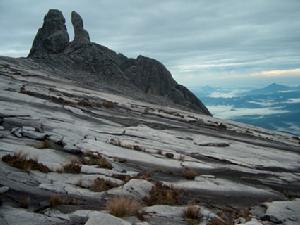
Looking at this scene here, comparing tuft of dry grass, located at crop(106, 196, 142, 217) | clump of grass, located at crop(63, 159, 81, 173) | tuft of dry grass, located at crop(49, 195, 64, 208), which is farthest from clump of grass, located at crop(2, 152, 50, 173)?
tuft of dry grass, located at crop(106, 196, 142, 217)

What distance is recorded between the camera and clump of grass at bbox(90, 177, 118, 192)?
18.8m

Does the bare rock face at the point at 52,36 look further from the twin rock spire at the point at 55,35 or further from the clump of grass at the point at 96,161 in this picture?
the clump of grass at the point at 96,161

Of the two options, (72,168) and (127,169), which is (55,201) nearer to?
(72,168)

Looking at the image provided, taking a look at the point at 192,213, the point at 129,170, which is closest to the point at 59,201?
the point at 192,213

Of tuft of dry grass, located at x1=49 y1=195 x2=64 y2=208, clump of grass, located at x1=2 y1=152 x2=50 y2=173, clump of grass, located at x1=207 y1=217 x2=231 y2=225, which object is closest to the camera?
tuft of dry grass, located at x1=49 y1=195 x2=64 y2=208

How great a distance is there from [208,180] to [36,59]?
71356 millimetres

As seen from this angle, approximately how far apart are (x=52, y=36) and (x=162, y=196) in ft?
296

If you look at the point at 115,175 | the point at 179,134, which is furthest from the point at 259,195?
the point at 179,134

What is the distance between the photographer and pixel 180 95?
Result: 104m

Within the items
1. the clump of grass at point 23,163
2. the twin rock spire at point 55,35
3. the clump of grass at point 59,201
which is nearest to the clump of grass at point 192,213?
the clump of grass at point 59,201

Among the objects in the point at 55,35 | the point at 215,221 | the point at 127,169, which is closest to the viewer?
the point at 215,221

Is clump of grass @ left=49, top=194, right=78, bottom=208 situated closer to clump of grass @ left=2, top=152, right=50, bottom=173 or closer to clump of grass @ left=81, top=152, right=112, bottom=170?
clump of grass @ left=2, top=152, right=50, bottom=173

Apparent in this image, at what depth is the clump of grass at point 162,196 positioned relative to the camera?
18500 mm

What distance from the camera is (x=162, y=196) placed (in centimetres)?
1897
